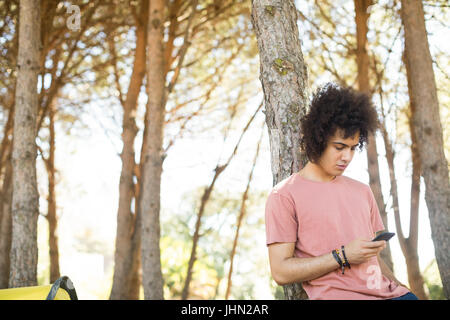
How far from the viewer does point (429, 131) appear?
422 cm

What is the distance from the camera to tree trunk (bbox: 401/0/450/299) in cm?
405

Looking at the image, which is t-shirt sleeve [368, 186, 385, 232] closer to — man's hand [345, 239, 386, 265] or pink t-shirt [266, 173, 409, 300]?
pink t-shirt [266, 173, 409, 300]

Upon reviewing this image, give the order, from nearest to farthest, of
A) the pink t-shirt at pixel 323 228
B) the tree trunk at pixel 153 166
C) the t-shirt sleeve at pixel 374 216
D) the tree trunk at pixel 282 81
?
the pink t-shirt at pixel 323 228 < the t-shirt sleeve at pixel 374 216 < the tree trunk at pixel 282 81 < the tree trunk at pixel 153 166

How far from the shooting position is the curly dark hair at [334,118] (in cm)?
206

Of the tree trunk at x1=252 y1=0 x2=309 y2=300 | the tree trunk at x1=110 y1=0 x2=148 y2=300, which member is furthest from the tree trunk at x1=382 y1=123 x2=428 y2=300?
the tree trunk at x1=252 y1=0 x2=309 y2=300

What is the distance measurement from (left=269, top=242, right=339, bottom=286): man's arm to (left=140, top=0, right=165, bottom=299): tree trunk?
10.7 ft

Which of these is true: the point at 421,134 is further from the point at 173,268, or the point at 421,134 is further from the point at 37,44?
the point at 173,268

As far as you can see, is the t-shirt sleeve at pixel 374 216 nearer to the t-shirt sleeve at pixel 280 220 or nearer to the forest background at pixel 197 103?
the t-shirt sleeve at pixel 280 220

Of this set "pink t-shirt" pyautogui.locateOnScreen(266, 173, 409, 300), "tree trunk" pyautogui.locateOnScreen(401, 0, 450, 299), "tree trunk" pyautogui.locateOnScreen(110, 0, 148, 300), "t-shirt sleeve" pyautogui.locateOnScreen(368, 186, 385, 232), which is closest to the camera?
"pink t-shirt" pyautogui.locateOnScreen(266, 173, 409, 300)

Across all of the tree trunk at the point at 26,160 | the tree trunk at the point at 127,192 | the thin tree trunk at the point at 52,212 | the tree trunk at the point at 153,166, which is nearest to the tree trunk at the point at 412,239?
the tree trunk at the point at 153,166

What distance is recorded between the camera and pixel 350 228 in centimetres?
202

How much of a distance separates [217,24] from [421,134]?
5060mm

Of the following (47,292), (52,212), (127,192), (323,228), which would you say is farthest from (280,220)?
(52,212)

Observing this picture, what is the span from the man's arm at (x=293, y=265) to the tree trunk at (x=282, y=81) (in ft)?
1.43
